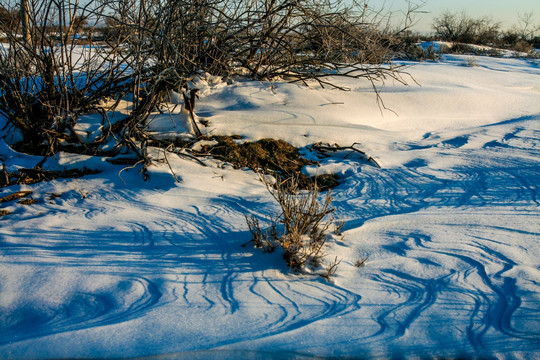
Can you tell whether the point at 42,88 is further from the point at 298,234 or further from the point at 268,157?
the point at 298,234

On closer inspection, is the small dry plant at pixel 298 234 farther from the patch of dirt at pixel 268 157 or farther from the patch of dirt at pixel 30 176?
the patch of dirt at pixel 30 176

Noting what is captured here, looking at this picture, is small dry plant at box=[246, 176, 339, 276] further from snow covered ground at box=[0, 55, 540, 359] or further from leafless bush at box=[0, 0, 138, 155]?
leafless bush at box=[0, 0, 138, 155]

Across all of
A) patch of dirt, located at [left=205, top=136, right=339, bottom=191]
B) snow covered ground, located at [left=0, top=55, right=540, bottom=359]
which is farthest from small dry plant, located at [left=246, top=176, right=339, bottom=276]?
patch of dirt, located at [left=205, top=136, right=339, bottom=191]

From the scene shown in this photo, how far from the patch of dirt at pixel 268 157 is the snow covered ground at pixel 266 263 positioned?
0.16 metres

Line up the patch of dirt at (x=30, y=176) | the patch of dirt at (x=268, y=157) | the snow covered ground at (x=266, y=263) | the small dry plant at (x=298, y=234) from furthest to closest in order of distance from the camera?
1. the patch of dirt at (x=268, y=157)
2. the patch of dirt at (x=30, y=176)
3. the small dry plant at (x=298, y=234)
4. the snow covered ground at (x=266, y=263)

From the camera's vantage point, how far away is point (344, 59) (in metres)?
6.73

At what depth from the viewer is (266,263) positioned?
Result: 293cm

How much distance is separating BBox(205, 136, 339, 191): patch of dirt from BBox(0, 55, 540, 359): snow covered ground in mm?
157

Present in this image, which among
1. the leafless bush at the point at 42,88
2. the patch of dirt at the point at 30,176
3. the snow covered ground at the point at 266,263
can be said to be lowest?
the snow covered ground at the point at 266,263

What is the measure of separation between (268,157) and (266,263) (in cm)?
186

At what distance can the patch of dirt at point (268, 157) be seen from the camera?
438cm

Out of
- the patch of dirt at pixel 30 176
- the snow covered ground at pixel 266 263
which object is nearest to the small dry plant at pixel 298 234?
the snow covered ground at pixel 266 263

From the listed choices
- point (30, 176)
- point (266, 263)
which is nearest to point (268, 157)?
point (266, 263)

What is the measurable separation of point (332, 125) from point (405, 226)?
88.8 inches
